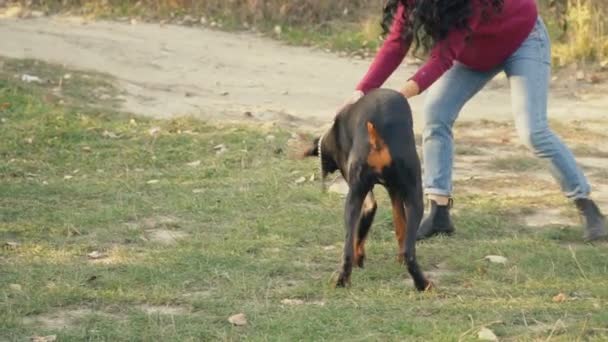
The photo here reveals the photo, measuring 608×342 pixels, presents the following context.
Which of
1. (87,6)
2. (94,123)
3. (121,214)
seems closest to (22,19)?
(87,6)

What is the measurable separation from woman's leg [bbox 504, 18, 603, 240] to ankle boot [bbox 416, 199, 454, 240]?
62 cm

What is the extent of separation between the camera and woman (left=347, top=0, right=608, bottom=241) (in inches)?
219

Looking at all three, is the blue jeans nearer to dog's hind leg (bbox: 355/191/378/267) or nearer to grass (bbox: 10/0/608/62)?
dog's hind leg (bbox: 355/191/378/267)

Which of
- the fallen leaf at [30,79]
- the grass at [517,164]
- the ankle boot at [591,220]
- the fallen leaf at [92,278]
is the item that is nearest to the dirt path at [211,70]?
the fallen leaf at [30,79]

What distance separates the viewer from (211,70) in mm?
13117

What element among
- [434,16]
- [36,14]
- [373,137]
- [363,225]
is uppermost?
[434,16]

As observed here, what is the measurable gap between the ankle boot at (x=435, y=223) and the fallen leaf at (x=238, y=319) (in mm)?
1774

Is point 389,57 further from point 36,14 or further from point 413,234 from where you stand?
point 36,14

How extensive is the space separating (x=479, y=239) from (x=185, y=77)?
7059 millimetres

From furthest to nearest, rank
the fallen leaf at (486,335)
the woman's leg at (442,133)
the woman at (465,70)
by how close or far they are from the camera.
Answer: the woman's leg at (442,133) → the woman at (465,70) → the fallen leaf at (486,335)

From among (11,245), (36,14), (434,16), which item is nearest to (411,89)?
(434,16)

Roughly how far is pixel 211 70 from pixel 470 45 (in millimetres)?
7571

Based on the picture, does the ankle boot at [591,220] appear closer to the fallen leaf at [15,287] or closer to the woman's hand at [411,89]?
the woman's hand at [411,89]

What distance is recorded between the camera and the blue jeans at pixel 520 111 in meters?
5.92
